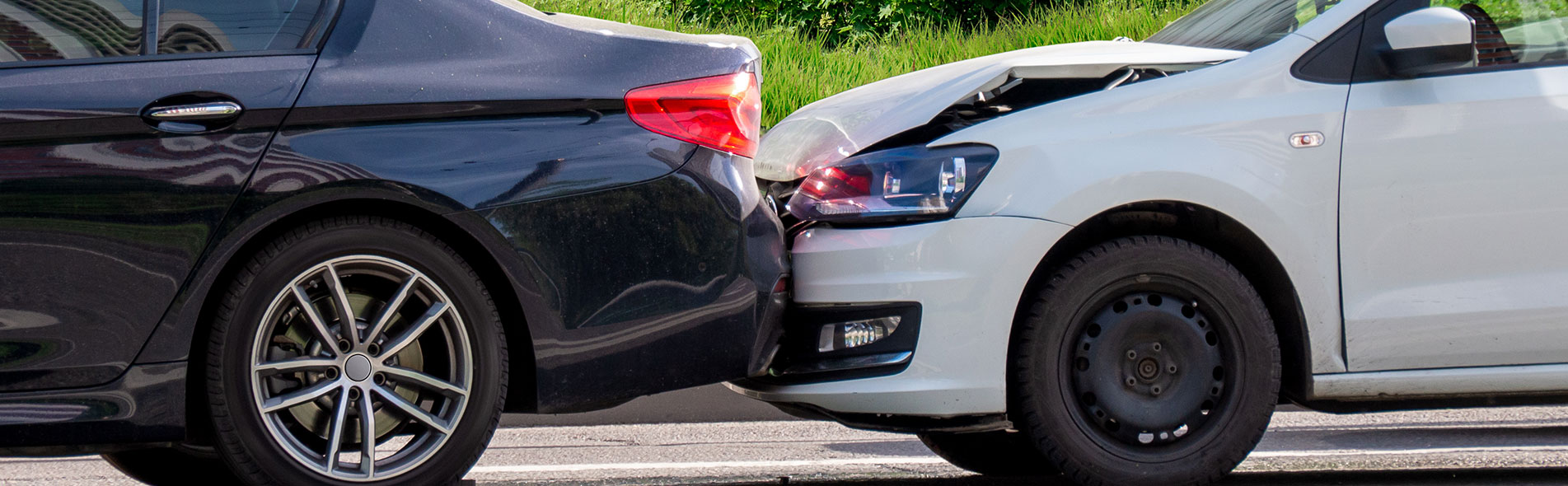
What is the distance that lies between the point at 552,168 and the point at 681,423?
111 inches

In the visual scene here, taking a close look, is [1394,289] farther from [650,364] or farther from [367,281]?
[367,281]

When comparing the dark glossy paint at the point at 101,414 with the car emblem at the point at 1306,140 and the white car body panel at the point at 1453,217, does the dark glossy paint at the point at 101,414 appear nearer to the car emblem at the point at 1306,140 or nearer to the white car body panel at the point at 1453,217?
the car emblem at the point at 1306,140

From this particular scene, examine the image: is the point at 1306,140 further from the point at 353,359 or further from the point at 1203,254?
the point at 353,359

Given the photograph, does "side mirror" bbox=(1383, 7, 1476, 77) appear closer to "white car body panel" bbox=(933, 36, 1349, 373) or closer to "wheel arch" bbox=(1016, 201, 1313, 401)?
"white car body panel" bbox=(933, 36, 1349, 373)

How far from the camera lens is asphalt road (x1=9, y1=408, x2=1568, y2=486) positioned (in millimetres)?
4633

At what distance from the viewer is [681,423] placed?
611cm

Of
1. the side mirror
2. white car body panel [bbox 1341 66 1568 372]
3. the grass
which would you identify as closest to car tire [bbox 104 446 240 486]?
white car body panel [bbox 1341 66 1568 372]

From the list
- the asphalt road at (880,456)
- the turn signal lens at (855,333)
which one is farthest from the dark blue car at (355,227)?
the asphalt road at (880,456)

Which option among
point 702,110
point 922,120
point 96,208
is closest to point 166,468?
point 96,208

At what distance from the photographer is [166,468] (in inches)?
164

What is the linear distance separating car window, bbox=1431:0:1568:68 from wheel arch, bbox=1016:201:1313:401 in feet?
2.53

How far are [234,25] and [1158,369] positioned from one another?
2441 millimetres

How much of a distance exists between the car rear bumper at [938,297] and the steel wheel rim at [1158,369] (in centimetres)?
22

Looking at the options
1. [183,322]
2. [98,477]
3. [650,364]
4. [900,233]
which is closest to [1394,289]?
[900,233]
